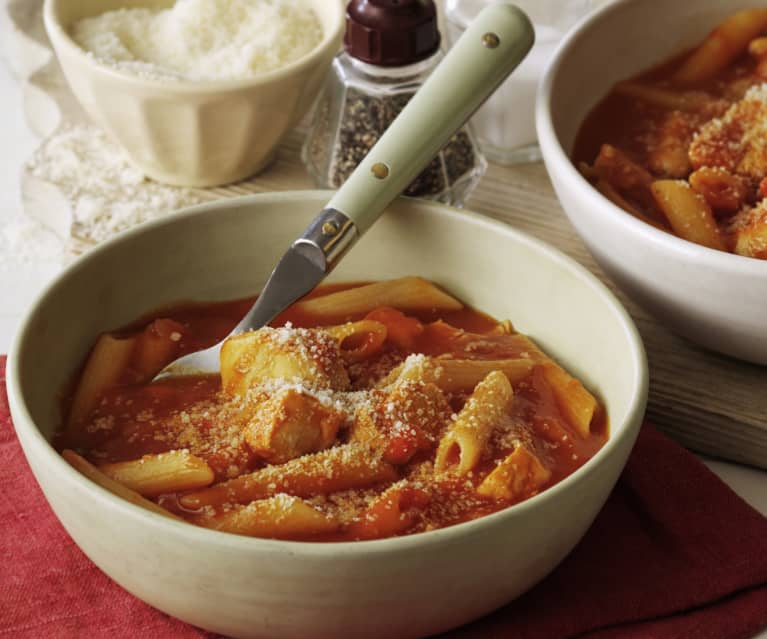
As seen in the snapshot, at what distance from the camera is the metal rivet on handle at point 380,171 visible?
1919mm

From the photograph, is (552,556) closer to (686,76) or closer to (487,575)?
(487,575)

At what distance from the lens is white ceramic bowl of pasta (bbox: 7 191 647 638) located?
4.61 ft

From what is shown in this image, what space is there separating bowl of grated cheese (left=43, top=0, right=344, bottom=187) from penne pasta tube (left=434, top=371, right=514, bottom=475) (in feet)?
2.94

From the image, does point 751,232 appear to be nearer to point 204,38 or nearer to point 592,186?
point 592,186

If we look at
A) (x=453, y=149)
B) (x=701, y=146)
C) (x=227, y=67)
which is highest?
(x=701, y=146)

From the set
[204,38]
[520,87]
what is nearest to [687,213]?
[520,87]

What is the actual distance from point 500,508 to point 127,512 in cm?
45

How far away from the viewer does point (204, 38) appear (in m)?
2.48

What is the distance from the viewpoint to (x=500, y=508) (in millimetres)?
1555

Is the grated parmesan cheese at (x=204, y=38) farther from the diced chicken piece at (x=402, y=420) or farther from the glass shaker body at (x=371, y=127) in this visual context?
the diced chicken piece at (x=402, y=420)

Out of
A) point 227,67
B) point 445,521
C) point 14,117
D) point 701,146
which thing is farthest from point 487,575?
point 14,117

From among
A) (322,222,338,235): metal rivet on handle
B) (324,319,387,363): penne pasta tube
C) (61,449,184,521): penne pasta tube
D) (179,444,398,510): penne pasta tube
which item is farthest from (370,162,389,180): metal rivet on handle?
(61,449,184,521): penne pasta tube

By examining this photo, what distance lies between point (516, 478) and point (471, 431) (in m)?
0.09

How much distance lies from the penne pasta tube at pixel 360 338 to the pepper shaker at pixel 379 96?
525 mm
